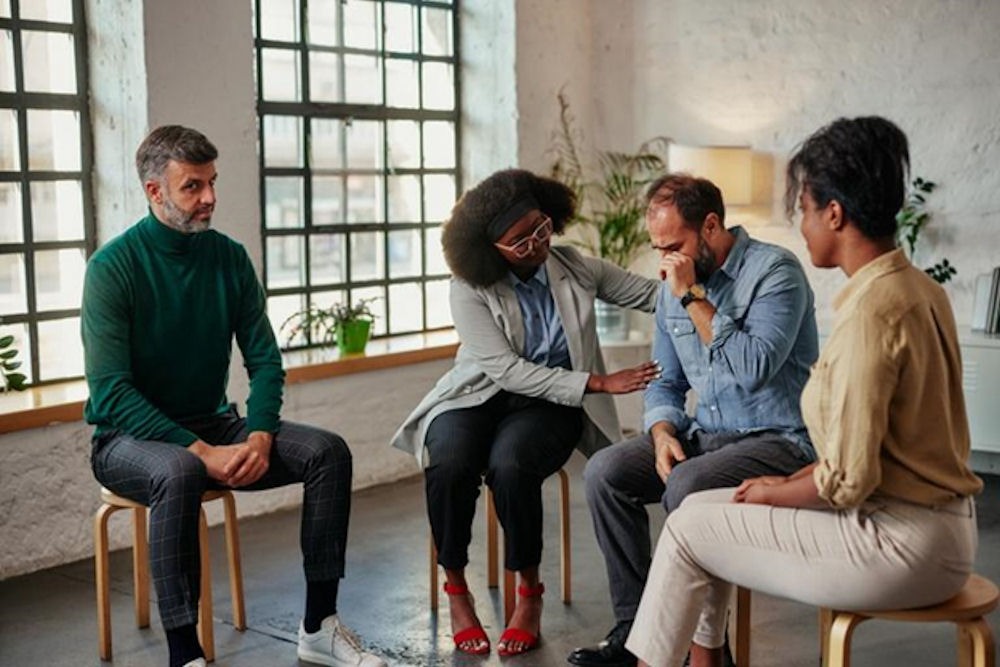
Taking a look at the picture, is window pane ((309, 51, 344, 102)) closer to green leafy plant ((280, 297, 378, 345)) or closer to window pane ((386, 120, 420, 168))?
window pane ((386, 120, 420, 168))

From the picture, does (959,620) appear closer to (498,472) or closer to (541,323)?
(498,472)

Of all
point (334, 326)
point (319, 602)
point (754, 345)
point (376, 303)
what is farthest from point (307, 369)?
point (754, 345)

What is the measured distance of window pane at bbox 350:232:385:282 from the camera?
6.08m

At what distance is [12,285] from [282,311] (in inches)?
48.0

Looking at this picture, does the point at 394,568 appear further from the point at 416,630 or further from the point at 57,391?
the point at 57,391

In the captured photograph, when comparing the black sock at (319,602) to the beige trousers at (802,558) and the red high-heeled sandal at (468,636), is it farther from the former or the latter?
the beige trousers at (802,558)

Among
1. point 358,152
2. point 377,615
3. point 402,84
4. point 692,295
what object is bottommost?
point 377,615

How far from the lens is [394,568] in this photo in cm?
461

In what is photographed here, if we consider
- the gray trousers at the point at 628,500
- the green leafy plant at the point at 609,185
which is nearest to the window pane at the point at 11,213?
the gray trousers at the point at 628,500

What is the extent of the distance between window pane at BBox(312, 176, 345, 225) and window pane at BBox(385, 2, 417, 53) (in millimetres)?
703

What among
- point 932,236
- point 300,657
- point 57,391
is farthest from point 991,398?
point 57,391

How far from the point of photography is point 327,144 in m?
5.90

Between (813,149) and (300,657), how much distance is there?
2020 millimetres

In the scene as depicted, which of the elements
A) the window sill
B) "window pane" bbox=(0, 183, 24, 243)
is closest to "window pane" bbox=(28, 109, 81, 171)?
"window pane" bbox=(0, 183, 24, 243)
